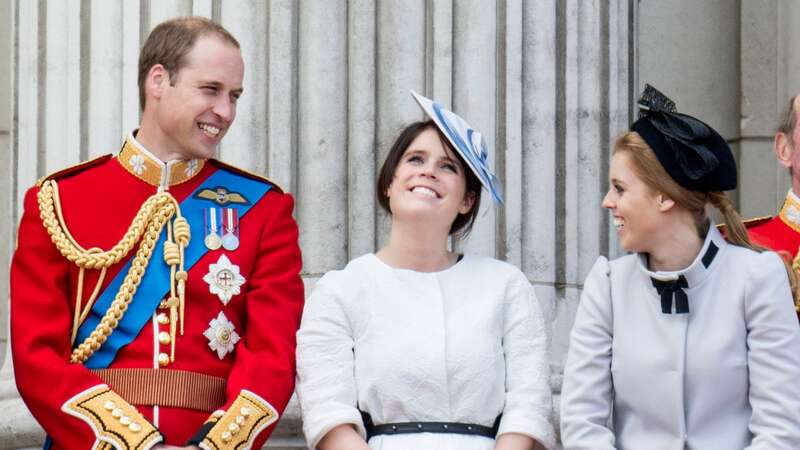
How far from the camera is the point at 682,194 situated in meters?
4.82

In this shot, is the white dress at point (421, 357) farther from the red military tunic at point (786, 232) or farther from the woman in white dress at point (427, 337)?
the red military tunic at point (786, 232)

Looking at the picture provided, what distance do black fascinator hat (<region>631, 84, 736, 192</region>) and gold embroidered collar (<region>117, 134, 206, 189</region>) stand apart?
4.08 feet

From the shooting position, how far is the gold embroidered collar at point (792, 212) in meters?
5.52

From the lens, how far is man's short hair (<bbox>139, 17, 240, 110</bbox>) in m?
5.00

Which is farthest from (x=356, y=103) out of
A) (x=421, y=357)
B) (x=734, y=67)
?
(x=734, y=67)

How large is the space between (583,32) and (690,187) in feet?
5.35

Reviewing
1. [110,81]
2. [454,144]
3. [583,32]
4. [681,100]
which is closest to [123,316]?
[454,144]

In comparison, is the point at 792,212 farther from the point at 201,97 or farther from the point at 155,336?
the point at 155,336

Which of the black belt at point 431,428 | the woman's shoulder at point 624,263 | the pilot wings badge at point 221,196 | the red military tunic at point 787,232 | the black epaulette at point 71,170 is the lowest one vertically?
the black belt at point 431,428

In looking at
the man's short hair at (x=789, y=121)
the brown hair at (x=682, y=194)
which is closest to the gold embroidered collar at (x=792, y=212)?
the man's short hair at (x=789, y=121)

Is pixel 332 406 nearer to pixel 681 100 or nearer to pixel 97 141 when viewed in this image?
pixel 97 141

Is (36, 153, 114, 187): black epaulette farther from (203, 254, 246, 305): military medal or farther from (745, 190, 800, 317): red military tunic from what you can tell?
(745, 190, 800, 317): red military tunic

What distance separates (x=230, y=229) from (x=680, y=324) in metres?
1.22

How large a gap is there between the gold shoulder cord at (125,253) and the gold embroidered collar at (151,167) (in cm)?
7
